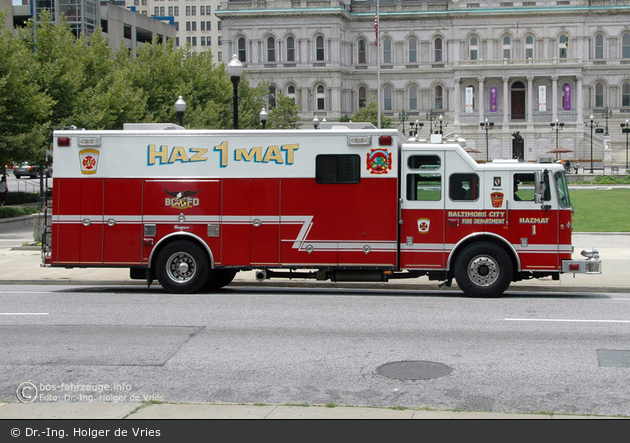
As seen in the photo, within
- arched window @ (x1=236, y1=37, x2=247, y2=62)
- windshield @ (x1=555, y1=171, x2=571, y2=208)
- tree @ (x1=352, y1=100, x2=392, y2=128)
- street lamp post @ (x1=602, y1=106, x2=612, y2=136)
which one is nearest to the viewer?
windshield @ (x1=555, y1=171, x2=571, y2=208)

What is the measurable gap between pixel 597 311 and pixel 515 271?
197 cm

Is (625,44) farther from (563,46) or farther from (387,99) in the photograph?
(387,99)

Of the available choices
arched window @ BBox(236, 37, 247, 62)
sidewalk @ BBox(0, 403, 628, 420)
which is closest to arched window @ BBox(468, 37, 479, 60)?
arched window @ BBox(236, 37, 247, 62)

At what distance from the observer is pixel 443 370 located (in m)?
8.63

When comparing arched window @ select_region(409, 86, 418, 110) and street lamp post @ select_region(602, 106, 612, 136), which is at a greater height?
arched window @ select_region(409, 86, 418, 110)

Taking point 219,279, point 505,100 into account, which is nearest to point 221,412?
point 219,279

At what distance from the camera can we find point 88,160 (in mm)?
15039

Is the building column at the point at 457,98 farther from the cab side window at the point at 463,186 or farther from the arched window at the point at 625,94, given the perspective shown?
the cab side window at the point at 463,186

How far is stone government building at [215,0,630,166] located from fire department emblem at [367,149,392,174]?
8924cm

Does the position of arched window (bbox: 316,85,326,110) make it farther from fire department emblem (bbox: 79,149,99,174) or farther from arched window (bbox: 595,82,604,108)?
fire department emblem (bbox: 79,149,99,174)

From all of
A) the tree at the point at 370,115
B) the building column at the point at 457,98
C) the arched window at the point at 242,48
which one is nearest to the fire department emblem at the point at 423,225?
the tree at the point at 370,115

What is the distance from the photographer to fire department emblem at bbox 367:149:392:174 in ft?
47.3

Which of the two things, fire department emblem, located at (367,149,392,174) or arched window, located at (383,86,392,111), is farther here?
arched window, located at (383,86,392,111)
